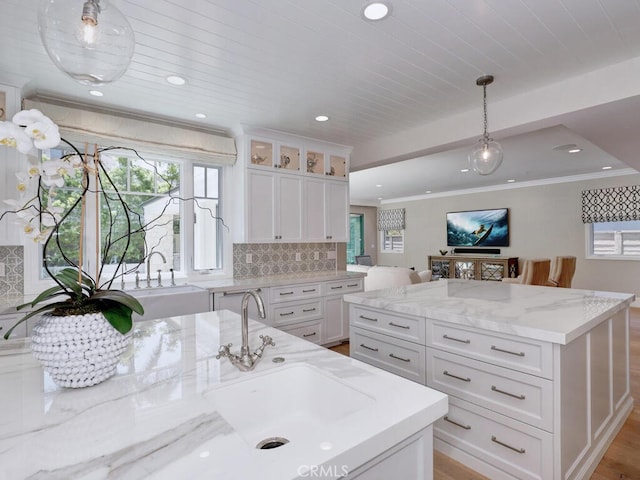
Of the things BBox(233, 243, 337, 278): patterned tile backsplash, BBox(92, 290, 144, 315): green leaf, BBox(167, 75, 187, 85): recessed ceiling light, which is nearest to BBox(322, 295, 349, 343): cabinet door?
BBox(233, 243, 337, 278): patterned tile backsplash

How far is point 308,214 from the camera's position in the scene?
4066 mm

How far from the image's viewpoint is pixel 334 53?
222 centimetres

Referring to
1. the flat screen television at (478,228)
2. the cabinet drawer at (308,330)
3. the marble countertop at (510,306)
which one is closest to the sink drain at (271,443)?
the marble countertop at (510,306)

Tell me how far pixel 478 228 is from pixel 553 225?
1543 mm

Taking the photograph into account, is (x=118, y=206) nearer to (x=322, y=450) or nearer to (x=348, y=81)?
(x=348, y=81)

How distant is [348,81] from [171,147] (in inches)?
71.9

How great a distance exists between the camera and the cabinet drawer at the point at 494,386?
1564mm

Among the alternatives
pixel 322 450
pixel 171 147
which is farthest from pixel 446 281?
pixel 171 147

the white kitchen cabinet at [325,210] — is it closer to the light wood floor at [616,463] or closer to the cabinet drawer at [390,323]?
the cabinet drawer at [390,323]

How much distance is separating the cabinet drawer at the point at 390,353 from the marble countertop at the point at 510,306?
0.22 m

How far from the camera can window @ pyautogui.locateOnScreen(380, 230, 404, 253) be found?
1011 centimetres

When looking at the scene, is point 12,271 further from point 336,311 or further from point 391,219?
point 391,219

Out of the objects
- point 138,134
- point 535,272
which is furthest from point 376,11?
point 535,272

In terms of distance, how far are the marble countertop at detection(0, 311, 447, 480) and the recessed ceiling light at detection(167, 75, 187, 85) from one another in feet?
6.76
